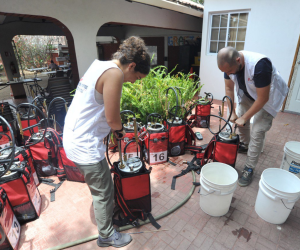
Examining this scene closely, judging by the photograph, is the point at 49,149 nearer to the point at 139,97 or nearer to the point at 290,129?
the point at 139,97

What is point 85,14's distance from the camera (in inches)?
166

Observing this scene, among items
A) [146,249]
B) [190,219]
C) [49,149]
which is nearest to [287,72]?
[190,219]

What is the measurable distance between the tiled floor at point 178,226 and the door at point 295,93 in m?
3.44

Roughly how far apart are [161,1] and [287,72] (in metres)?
3.59

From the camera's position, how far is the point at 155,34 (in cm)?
916

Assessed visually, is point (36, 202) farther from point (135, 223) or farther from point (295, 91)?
point (295, 91)

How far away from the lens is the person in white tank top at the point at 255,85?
2014mm

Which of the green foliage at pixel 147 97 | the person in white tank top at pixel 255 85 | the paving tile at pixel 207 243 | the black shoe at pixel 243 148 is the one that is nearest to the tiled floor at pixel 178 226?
the paving tile at pixel 207 243

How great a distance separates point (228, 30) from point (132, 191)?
549cm

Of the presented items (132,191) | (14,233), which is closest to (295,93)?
(132,191)

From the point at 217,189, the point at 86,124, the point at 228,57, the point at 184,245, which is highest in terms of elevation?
the point at 228,57

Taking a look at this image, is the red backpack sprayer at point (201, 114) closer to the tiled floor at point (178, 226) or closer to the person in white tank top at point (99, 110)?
the tiled floor at point (178, 226)

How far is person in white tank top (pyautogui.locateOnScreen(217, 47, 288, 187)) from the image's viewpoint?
6.61 ft

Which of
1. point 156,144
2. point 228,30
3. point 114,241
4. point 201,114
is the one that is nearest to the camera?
point 114,241
